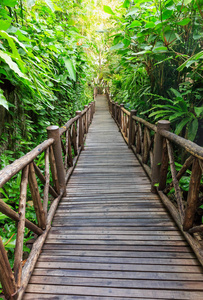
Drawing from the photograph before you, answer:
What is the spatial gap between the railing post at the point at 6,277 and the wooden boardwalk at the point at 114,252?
20 centimetres

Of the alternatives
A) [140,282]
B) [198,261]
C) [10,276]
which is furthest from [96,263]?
[198,261]

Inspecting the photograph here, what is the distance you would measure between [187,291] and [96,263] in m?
0.72

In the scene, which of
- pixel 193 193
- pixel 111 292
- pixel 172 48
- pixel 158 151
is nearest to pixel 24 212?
pixel 111 292

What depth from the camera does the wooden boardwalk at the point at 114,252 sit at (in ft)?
4.53

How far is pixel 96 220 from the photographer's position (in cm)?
215

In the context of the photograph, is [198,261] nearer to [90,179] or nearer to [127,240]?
[127,240]

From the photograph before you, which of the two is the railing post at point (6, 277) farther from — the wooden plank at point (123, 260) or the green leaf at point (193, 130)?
the green leaf at point (193, 130)

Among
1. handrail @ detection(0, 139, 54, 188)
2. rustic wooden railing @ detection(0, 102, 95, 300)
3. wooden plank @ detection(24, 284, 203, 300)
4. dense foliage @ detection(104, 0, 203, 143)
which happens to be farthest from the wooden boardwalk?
dense foliage @ detection(104, 0, 203, 143)

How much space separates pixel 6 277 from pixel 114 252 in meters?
0.91

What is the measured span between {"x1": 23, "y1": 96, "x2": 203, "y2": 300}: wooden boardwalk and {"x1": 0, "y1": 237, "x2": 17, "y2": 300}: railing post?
0.20m

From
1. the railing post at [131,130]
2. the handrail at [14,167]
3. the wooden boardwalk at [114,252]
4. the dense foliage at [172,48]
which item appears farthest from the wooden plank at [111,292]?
the railing post at [131,130]

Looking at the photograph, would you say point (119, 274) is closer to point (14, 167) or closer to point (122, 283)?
point (122, 283)

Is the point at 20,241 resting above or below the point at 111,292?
above

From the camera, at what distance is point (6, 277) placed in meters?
1.15
